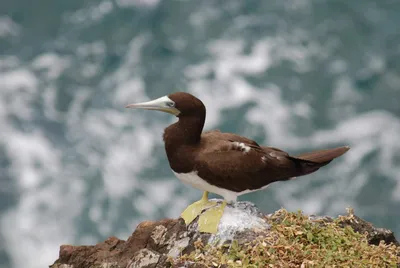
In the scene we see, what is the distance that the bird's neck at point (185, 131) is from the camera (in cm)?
613

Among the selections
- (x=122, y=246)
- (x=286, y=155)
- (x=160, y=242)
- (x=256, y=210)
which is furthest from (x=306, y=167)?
(x=122, y=246)

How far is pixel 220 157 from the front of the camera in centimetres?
618

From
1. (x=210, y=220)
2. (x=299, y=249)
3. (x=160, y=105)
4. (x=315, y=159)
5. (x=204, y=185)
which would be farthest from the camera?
(x=315, y=159)

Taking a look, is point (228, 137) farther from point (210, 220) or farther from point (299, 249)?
point (299, 249)

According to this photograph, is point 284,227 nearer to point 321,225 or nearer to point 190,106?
point 321,225

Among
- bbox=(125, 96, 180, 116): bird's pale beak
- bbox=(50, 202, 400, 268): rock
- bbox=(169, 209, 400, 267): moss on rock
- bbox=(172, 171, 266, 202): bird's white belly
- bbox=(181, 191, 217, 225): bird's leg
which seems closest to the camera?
bbox=(169, 209, 400, 267): moss on rock

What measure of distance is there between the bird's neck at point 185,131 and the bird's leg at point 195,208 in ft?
2.23

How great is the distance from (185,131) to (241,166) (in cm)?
64

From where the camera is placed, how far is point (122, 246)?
6578mm

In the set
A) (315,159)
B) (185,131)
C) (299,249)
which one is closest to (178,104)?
(185,131)

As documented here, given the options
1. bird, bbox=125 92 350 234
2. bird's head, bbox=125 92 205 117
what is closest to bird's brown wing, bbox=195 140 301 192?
bird, bbox=125 92 350 234

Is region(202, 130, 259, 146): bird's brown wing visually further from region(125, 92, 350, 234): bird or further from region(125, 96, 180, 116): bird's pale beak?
region(125, 96, 180, 116): bird's pale beak

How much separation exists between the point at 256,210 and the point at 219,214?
1.47ft

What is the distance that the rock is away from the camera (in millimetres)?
5824
